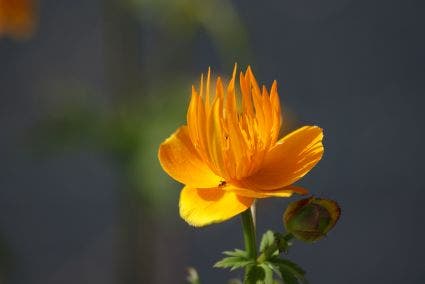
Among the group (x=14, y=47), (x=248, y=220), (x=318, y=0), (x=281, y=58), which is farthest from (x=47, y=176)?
(x=248, y=220)

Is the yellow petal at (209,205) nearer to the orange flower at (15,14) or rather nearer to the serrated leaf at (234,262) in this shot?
the serrated leaf at (234,262)

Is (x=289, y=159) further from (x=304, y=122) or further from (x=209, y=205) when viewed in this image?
(x=304, y=122)

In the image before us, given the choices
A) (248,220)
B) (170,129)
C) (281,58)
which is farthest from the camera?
(281,58)

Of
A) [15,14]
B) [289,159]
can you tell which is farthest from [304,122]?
[289,159]

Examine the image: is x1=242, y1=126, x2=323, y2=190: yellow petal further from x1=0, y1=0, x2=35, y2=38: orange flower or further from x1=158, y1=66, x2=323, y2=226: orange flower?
x1=0, y1=0, x2=35, y2=38: orange flower

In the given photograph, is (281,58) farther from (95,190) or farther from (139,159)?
(139,159)

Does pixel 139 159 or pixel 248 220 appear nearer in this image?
pixel 248 220

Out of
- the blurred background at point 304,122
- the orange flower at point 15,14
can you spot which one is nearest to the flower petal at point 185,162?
the orange flower at point 15,14

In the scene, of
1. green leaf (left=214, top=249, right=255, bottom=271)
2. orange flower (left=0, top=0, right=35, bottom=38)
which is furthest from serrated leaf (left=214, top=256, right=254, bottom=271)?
orange flower (left=0, top=0, right=35, bottom=38)
